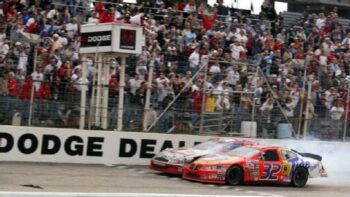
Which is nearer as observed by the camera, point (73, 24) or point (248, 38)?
point (73, 24)

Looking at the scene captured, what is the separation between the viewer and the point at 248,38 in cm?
2873

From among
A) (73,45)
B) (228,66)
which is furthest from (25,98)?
(228,66)

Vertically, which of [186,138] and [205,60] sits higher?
[205,60]

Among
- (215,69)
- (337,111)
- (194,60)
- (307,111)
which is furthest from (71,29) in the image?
(337,111)

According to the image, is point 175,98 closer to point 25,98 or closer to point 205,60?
point 205,60

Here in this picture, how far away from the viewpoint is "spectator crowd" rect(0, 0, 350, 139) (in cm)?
2136

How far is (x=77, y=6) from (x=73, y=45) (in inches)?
112

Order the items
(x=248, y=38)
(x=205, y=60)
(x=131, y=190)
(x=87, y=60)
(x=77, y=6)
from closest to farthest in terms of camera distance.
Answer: (x=131, y=190) < (x=87, y=60) < (x=205, y=60) < (x=77, y=6) < (x=248, y=38)

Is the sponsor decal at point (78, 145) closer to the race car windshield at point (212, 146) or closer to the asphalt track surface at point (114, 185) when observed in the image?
the asphalt track surface at point (114, 185)

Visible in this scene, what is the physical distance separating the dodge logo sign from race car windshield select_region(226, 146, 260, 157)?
192 inches

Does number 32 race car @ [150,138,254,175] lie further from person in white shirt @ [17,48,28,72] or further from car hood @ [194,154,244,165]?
person in white shirt @ [17,48,28,72]

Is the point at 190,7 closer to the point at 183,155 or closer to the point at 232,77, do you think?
the point at 232,77

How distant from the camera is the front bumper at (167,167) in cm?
2053

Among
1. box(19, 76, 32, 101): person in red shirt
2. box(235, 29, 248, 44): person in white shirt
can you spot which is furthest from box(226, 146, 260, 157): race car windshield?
box(235, 29, 248, 44): person in white shirt
